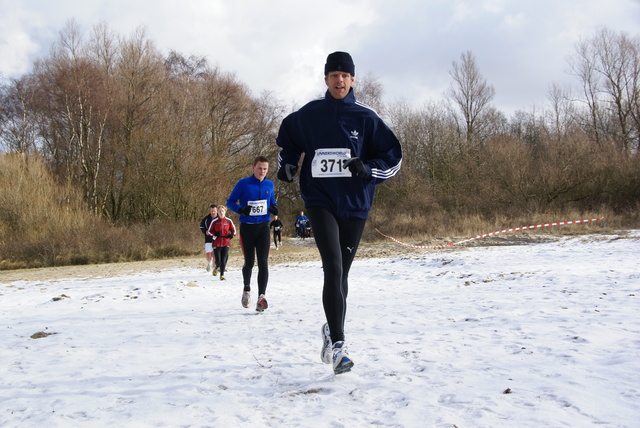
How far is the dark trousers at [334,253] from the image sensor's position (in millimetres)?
2980

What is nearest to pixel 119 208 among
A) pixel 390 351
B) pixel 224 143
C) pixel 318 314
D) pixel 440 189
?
pixel 224 143

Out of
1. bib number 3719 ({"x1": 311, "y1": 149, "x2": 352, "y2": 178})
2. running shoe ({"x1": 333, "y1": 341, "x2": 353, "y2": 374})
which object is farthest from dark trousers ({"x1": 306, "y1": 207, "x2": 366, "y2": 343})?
bib number 3719 ({"x1": 311, "y1": 149, "x2": 352, "y2": 178})

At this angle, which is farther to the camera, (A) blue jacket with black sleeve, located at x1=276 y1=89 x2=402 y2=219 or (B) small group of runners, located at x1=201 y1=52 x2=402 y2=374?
(A) blue jacket with black sleeve, located at x1=276 y1=89 x2=402 y2=219

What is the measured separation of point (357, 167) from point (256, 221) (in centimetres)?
322

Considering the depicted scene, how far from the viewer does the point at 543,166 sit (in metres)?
29.7

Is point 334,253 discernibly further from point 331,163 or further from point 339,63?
point 339,63

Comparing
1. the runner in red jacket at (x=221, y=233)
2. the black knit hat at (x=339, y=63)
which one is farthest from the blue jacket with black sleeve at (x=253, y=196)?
the runner in red jacket at (x=221, y=233)

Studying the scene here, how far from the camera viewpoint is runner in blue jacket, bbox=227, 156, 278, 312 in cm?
574

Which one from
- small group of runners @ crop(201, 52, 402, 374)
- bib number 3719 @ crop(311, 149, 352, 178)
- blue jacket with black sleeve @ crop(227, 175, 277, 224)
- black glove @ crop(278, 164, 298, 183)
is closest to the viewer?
small group of runners @ crop(201, 52, 402, 374)

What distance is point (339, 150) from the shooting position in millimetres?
3195

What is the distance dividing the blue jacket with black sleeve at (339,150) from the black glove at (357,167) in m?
0.06

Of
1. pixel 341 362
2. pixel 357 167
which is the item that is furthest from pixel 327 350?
pixel 357 167

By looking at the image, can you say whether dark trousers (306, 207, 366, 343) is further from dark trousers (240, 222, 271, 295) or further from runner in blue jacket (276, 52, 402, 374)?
dark trousers (240, 222, 271, 295)

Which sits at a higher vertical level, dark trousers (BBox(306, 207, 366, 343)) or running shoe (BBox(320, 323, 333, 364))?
dark trousers (BBox(306, 207, 366, 343))
